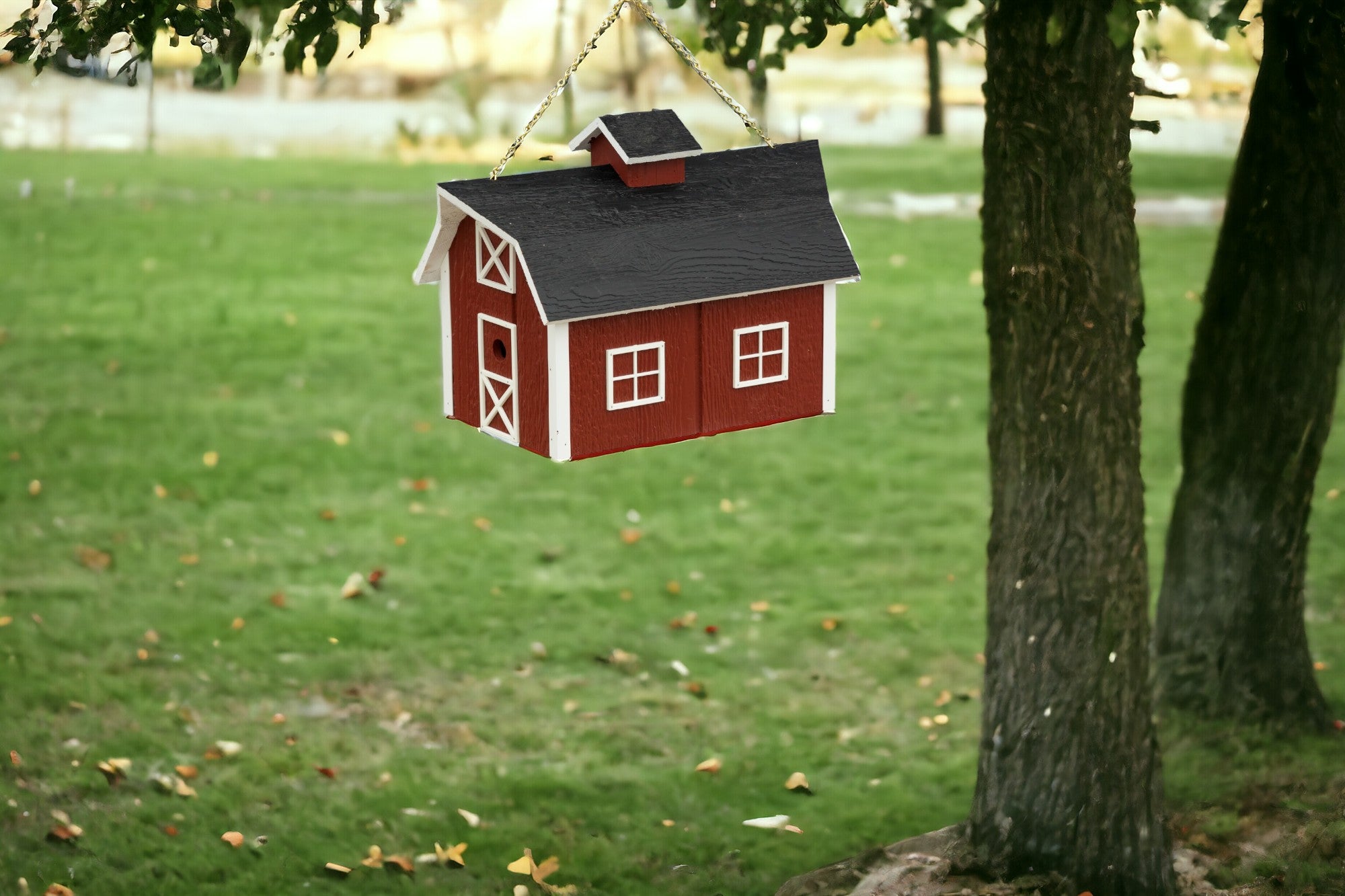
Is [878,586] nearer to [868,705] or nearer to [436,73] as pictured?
[868,705]

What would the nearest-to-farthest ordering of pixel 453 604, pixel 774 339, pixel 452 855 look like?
pixel 774 339 → pixel 452 855 → pixel 453 604

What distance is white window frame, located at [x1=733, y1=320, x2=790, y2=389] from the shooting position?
142 inches

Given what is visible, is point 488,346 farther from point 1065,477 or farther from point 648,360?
point 1065,477

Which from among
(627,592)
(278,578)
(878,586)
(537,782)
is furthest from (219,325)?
(537,782)

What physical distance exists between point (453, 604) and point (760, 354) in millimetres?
6014

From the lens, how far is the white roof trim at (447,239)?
128 inches

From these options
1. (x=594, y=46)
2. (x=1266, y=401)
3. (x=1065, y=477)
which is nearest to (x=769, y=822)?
(x=1065, y=477)

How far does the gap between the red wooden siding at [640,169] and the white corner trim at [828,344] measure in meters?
0.44

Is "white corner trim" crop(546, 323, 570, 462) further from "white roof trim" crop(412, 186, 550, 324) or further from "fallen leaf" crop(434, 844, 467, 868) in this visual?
"fallen leaf" crop(434, 844, 467, 868)

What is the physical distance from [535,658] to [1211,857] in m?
3.65

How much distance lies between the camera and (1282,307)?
6801 mm

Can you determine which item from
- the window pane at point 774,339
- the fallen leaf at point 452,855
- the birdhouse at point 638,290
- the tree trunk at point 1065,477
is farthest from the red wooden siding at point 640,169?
the fallen leaf at point 452,855

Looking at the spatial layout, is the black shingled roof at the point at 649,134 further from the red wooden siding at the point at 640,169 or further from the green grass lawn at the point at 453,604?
the green grass lawn at the point at 453,604

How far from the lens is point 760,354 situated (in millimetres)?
3627
